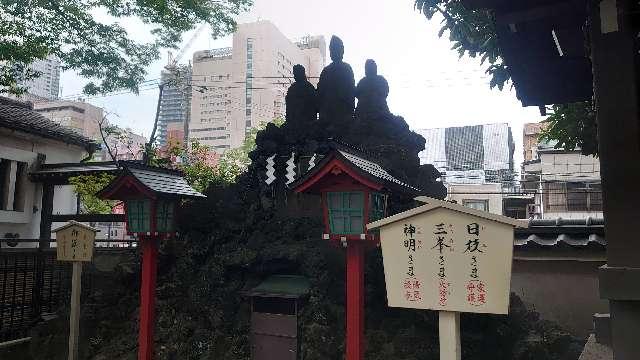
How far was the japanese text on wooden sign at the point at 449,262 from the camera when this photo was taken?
14.4 feet

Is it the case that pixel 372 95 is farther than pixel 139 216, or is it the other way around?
pixel 372 95

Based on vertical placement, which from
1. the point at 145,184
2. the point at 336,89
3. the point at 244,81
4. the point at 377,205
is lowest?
the point at 377,205

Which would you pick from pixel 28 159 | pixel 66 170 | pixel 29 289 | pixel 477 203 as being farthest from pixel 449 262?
pixel 477 203

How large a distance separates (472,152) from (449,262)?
33.1 metres

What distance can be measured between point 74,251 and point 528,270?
10.7 meters

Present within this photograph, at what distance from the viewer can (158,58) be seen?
19203 millimetres

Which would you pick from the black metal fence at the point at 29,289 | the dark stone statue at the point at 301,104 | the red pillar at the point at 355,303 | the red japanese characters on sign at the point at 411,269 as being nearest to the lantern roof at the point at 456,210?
the red japanese characters on sign at the point at 411,269

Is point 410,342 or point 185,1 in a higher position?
point 185,1

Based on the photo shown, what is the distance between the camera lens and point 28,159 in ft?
63.9

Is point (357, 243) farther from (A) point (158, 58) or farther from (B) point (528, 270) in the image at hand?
(A) point (158, 58)

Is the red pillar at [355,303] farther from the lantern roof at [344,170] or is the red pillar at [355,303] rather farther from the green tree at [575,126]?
the green tree at [575,126]

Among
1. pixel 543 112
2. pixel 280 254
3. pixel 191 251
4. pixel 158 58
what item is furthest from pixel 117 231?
pixel 543 112

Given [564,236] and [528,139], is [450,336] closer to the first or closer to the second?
[564,236]

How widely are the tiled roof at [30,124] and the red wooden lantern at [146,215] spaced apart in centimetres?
1153
